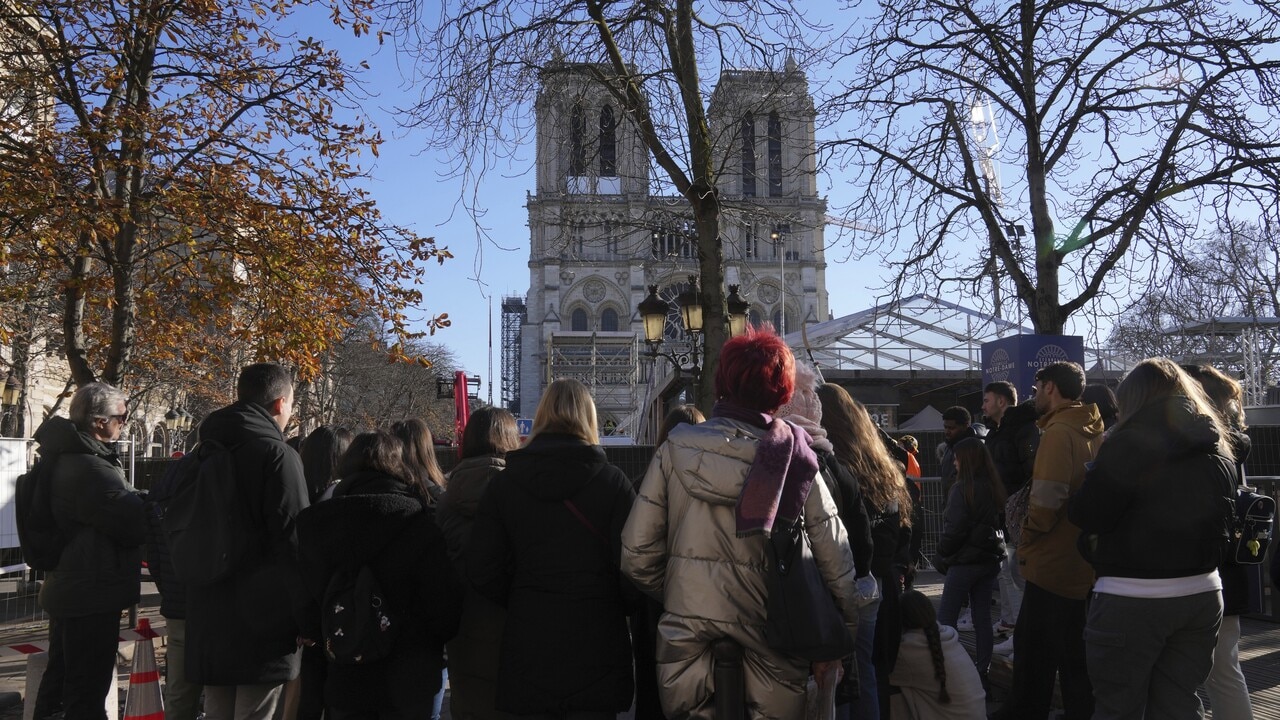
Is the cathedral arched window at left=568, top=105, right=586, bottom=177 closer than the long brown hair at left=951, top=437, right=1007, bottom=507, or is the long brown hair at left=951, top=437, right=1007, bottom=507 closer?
the long brown hair at left=951, top=437, right=1007, bottom=507

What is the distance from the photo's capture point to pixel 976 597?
6355 mm

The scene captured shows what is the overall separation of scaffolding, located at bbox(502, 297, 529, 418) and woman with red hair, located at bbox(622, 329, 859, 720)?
100756 millimetres

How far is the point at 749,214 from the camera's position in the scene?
33.4 ft

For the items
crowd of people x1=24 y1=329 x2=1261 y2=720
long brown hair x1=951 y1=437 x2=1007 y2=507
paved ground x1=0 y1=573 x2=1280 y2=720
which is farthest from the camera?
paved ground x1=0 y1=573 x2=1280 y2=720

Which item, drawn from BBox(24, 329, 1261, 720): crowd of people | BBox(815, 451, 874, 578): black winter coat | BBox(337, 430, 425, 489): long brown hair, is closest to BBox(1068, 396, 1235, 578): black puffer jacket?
BBox(24, 329, 1261, 720): crowd of people

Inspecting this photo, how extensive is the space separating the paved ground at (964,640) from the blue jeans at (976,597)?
116 millimetres

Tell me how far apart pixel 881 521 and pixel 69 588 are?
4.08m

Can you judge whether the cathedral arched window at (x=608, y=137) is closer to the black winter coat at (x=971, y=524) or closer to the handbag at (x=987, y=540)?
the black winter coat at (x=971, y=524)

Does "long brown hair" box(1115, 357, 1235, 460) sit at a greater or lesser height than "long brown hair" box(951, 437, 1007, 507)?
greater

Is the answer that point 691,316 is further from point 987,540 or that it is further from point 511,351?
point 511,351

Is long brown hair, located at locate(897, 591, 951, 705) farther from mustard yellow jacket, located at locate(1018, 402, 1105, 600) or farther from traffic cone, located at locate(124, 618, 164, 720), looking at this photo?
traffic cone, located at locate(124, 618, 164, 720)

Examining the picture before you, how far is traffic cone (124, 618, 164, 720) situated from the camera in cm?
457

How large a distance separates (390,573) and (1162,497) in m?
3.10

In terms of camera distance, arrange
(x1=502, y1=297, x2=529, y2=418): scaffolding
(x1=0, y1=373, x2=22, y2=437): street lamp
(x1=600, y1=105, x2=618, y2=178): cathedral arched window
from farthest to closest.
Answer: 1. (x1=502, y1=297, x2=529, y2=418): scaffolding
2. (x1=0, y1=373, x2=22, y2=437): street lamp
3. (x1=600, y1=105, x2=618, y2=178): cathedral arched window
